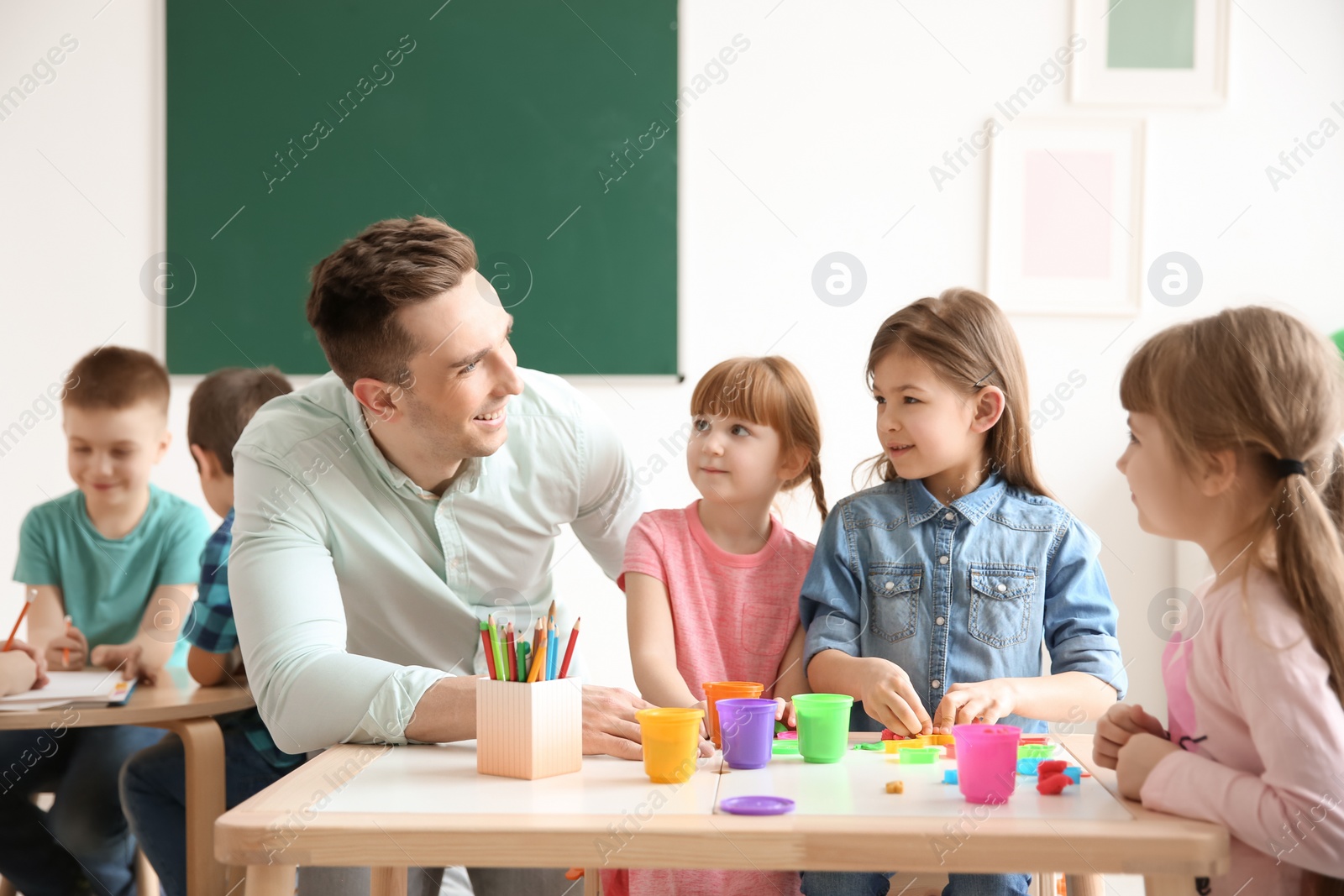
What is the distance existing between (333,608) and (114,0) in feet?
9.69

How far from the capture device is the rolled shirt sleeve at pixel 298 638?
3.87ft

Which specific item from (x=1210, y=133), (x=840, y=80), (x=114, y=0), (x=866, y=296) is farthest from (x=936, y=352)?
(x=114, y=0)

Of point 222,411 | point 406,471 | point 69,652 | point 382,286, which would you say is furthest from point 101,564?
point 382,286

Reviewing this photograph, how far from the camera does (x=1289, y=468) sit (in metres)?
1.05

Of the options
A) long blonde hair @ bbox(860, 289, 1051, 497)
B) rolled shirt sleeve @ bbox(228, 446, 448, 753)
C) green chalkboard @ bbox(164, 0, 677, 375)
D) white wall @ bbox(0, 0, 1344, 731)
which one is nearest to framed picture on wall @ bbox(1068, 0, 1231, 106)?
→ white wall @ bbox(0, 0, 1344, 731)

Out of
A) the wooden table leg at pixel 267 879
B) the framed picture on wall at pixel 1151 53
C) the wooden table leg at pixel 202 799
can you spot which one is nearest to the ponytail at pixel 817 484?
the wooden table leg at pixel 267 879

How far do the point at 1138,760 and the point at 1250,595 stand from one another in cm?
19

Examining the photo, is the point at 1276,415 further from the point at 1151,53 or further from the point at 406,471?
the point at 1151,53

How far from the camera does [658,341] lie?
11.1ft

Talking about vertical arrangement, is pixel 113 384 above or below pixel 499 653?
above

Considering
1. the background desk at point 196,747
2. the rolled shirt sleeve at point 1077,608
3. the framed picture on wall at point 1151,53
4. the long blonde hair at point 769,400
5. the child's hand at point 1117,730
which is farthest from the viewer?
the framed picture on wall at point 1151,53

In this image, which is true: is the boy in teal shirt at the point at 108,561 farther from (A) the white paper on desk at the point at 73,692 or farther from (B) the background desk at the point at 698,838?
(B) the background desk at the point at 698,838

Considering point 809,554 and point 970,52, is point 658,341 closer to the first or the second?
point 970,52

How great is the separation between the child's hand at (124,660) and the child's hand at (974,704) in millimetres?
1595
